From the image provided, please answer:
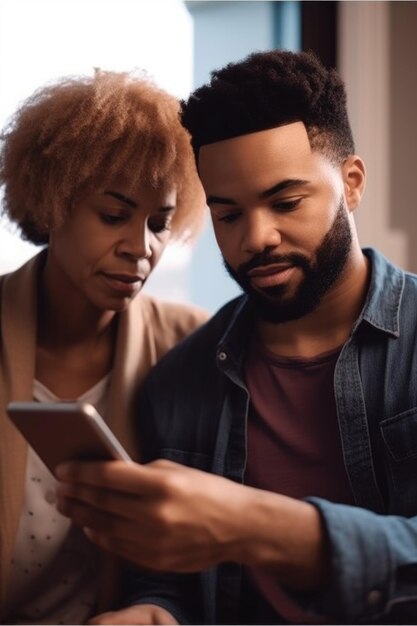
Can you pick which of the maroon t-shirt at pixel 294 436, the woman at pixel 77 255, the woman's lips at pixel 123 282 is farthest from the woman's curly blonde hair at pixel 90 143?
the maroon t-shirt at pixel 294 436

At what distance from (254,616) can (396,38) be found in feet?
4.09

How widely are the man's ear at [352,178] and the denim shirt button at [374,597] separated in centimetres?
52

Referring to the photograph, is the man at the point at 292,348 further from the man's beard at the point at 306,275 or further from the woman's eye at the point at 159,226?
the woman's eye at the point at 159,226

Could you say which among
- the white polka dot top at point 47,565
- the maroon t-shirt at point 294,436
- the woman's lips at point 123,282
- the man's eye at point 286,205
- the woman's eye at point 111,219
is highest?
the man's eye at point 286,205

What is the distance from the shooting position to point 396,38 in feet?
6.15

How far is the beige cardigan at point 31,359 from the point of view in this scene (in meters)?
1.31

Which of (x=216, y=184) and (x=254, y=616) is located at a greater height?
(x=216, y=184)

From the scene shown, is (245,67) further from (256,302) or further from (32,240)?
(32,240)

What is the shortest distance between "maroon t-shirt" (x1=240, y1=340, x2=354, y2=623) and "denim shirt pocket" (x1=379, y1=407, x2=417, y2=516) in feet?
0.22

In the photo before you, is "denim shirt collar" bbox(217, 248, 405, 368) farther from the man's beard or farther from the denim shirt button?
the denim shirt button

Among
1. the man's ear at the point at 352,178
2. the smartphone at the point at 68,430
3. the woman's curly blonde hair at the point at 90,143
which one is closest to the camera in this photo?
the smartphone at the point at 68,430

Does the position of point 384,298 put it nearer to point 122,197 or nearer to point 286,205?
point 286,205

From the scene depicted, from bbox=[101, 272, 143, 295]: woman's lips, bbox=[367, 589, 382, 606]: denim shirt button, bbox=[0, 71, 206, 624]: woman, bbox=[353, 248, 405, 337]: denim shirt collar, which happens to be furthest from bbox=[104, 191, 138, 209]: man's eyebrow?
bbox=[367, 589, 382, 606]: denim shirt button

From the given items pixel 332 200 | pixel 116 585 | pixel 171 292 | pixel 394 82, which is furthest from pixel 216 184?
pixel 394 82
